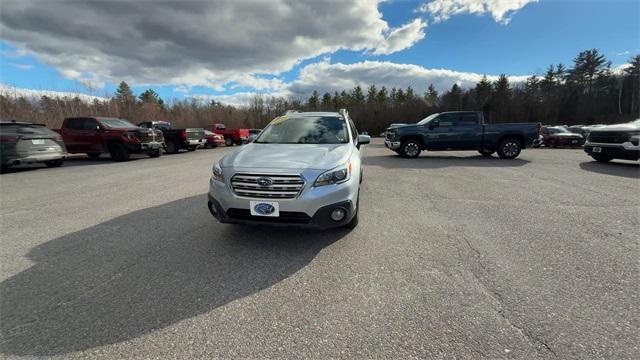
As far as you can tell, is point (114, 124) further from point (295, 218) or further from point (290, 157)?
point (295, 218)

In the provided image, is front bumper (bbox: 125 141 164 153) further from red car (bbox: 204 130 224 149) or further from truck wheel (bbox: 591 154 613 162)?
truck wheel (bbox: 591 154 613 162)

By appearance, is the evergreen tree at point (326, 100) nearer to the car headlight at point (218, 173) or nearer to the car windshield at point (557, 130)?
the car windshield at point (557, 130)

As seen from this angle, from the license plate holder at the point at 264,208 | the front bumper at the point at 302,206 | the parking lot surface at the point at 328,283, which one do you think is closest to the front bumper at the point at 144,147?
the parking lot surface at the point at 328,283

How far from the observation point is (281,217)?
3.27m

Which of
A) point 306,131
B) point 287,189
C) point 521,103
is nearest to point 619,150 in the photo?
point 306,131

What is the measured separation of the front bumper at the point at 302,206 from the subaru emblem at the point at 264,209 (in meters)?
0.06

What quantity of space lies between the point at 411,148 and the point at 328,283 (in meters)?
11.1

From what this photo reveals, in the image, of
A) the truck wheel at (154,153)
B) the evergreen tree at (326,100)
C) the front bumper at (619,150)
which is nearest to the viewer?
the front bumper at (619,150)

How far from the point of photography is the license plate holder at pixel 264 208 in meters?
3.26

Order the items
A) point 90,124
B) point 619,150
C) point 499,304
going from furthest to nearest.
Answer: point 90,124 < point 619,150 < point 499,304

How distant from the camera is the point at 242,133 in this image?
2573 centimetres

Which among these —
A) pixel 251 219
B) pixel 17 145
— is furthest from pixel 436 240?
pixel 17 145

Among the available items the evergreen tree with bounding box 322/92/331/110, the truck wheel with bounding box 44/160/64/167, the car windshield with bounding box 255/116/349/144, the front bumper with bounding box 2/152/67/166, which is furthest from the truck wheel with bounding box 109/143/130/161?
the evergreen tree with bounding box 322/92/331/110

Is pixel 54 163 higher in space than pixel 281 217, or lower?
higher
